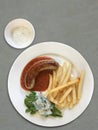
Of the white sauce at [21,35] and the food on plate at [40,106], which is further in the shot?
the white sauce at [21,35]

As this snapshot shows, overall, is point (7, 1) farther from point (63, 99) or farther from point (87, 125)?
point (87, 125)

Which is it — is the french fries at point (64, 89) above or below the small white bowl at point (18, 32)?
below

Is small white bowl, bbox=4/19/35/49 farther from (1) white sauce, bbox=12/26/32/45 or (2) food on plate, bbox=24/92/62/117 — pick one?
(2) food on plate, bbox=24/92/62/117

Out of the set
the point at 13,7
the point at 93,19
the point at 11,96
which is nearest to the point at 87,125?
the point at 11,96

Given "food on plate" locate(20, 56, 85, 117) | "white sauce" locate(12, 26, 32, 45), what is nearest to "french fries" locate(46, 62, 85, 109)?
"food on plate" locate(20, 56, 85, 117)

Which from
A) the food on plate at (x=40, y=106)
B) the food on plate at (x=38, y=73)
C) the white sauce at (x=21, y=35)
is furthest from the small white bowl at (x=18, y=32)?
the food on plate at (x=40, y=106)

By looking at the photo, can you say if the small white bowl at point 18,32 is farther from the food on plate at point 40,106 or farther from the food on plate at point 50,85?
the food on plate at point 40,106
